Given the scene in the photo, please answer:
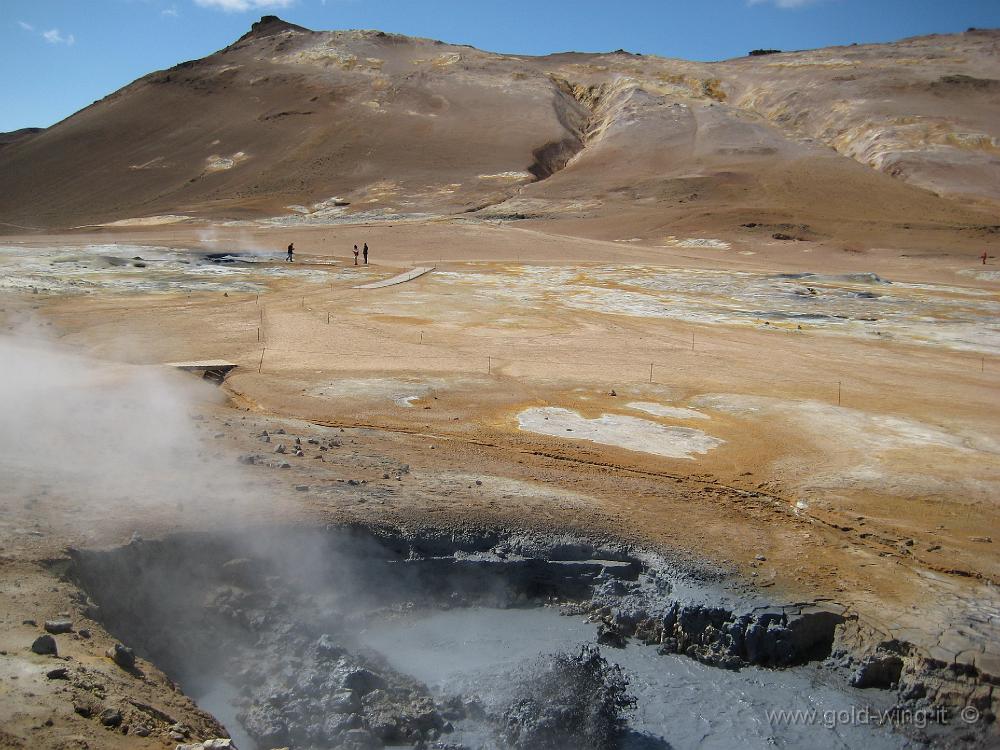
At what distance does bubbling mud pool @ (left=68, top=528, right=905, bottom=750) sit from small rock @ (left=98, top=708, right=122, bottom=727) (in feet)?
3.87

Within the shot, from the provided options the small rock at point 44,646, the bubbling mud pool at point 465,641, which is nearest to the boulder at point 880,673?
the bubbling mud pool at point 465,641

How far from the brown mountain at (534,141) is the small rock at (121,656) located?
2040 inches

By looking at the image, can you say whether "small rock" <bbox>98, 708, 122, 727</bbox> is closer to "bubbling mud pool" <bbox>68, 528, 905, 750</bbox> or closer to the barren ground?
the barren ground

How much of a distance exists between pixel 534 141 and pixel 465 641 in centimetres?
7260

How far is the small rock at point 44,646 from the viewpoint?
502 centimetres

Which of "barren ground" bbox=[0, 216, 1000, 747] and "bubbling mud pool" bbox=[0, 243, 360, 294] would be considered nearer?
"barren ground" bbox=[0, 216, 1000, 747]

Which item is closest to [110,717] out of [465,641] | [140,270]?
[465,641]

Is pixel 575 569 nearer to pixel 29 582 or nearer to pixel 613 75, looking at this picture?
pixel 29 582

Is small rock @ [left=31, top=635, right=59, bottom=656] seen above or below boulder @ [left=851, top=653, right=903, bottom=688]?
above

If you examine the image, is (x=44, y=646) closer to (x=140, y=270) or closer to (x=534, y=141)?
(x=140, y=270)

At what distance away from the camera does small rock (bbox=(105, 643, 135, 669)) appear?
5305mm

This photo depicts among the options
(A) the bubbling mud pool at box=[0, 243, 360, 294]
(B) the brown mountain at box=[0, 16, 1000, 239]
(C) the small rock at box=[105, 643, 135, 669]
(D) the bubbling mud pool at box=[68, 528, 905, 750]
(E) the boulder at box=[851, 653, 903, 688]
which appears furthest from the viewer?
(B) the brown mountain at box=[0, 16, 1000, 239]

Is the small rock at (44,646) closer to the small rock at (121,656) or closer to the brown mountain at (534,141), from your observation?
the small rock at (121,656)

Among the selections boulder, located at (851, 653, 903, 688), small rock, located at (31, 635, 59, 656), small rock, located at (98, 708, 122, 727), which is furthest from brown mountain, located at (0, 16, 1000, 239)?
small rock, located at (98, 708, 122, 727)
